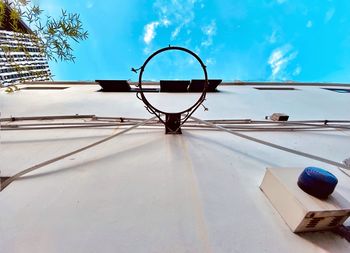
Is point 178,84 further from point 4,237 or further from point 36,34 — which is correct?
point 4,237

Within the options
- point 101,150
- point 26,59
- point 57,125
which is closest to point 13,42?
point 26,59

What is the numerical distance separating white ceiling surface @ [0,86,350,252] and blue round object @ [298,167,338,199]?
24 cm

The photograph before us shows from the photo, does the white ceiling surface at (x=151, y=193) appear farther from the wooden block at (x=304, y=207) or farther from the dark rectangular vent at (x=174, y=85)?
the dark rectangular vent at (x=174, y=85)

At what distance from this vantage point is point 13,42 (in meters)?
2.18

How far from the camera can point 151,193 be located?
4.11 feet

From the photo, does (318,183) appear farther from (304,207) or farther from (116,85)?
(116,85)

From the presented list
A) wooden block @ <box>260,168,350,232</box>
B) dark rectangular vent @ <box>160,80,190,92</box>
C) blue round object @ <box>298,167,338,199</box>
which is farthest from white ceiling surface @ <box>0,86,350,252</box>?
dark rectangular vent @ <box>160,80,190,92</box>

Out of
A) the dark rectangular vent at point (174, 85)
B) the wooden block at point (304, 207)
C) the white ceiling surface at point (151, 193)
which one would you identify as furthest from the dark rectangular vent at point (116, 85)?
the wooden block at point (304, 207)

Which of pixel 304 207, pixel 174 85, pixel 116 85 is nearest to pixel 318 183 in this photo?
pixel 304 207

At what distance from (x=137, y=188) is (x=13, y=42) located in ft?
8.05

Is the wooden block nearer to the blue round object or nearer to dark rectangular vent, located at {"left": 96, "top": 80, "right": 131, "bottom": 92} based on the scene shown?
the blue round object

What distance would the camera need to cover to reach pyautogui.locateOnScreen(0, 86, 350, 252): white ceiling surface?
3.12 ft

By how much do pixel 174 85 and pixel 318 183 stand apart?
14.6ft

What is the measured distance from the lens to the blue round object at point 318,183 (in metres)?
0.96
